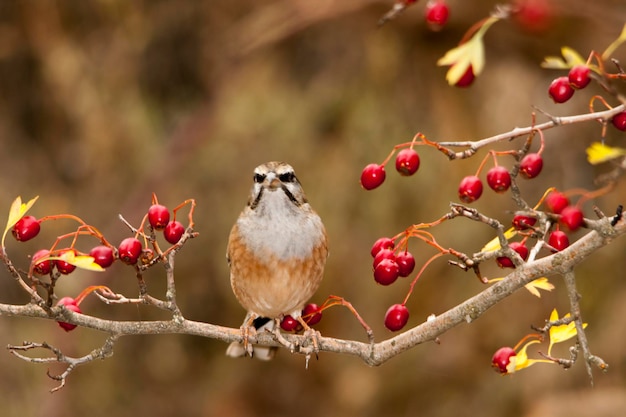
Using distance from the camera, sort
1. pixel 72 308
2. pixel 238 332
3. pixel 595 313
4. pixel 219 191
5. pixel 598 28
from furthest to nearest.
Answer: pixel 219 191 < pixel 595 313 < pixel 598 28 < pixel 238 332 < pixel 72 308

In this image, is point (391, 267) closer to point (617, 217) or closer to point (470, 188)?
point (470, 188)

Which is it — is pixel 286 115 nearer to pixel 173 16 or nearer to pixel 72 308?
pixel 173 16

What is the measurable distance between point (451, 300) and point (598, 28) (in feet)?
7.00

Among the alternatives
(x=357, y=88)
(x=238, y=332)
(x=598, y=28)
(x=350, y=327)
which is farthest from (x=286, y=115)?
(x=238, y=332)

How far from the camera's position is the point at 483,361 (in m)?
6.20

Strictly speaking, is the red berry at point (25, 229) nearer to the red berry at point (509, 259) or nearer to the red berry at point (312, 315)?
the red berry at point (312, 315)

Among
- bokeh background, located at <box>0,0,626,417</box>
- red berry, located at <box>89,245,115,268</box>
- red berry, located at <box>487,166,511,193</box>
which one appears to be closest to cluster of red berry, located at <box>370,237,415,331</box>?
red berry, located at <box>487,166,511,193</box>

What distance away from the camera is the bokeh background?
18.9 feet

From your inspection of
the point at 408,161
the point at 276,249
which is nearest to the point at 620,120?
the point at 408,161

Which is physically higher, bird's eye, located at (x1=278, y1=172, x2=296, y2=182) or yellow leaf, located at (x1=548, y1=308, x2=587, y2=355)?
bird's eye, located at (x1=278, y1=172, x2=296, y2=182)

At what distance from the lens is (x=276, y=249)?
11.9ft

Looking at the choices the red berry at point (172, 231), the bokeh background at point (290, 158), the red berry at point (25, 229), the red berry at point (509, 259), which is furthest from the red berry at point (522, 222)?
the bokeh background at point (290, 158)

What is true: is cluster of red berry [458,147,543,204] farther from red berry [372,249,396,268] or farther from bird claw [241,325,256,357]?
bird claw [241,325,256,357]

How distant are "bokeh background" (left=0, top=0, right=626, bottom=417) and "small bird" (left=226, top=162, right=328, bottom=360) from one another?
2.33m
